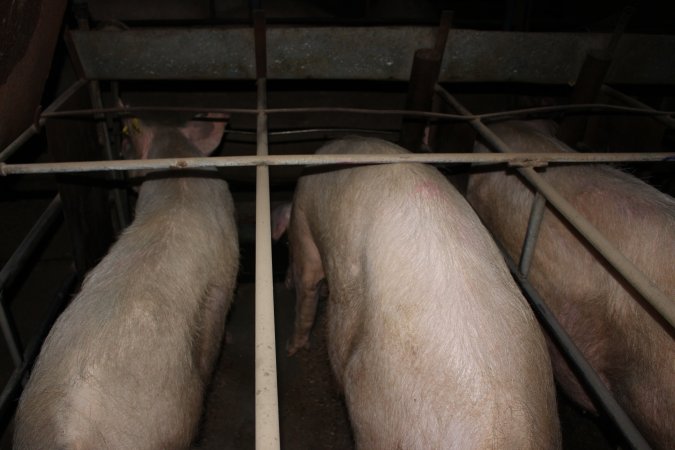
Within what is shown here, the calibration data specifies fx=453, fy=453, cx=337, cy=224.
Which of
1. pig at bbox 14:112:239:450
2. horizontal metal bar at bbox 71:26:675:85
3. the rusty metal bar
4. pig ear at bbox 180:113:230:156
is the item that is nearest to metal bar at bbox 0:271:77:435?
pig at bbox 14:112:239:450

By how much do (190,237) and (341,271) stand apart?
0.79 m

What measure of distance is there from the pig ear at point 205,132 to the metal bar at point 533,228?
2.22 metres

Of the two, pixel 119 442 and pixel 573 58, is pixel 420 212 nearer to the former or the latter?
pixel 119 442

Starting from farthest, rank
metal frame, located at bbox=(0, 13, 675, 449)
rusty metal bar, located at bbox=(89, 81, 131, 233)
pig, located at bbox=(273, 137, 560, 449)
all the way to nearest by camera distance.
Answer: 1. rusty metal bar, located at bbox=(89, 81, 131, 233)
2. pig, located at bbox=(273, 137, 560, 449)
3. metal frame, located at bbox=(0, 13, 675, 449)

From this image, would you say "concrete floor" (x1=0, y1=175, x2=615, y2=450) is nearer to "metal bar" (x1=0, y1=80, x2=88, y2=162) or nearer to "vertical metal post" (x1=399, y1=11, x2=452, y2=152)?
"metal bar" (x1=0, y1=80, x2=88, y2=162)

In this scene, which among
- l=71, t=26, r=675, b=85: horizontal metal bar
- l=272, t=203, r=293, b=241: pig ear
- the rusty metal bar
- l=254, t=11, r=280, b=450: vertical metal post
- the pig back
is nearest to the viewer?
l=254, t=11, r=280, b=450: vertical metal post

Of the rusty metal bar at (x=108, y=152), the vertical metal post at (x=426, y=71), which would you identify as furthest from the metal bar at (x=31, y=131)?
the vertical metal post at (x=426, y=71)

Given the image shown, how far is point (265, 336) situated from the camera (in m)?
1.09

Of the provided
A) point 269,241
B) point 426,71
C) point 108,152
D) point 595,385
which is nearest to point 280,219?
point 108,152

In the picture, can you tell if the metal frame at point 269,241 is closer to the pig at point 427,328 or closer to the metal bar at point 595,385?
the metal bar at point 595,385

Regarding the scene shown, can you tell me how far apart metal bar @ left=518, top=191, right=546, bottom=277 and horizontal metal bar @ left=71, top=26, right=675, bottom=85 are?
5.16 feet

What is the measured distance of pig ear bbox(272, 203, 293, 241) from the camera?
3701mm

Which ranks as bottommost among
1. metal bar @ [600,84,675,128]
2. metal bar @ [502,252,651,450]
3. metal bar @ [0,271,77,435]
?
metal bar @ [0,271,77,435]

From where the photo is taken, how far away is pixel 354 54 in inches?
123
